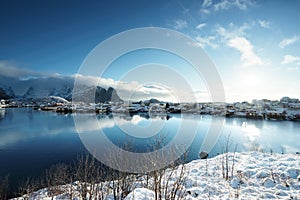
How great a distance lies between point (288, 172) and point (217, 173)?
6.02 ft

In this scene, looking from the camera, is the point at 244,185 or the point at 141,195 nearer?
the point at 141,195

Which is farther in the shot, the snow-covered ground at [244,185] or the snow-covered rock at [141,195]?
the snow-covered ground at [244,185]

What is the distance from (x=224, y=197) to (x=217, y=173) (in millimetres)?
1870

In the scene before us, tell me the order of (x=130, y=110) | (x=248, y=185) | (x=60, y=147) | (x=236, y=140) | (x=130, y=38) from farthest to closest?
Answer: (x=130, y=110) < (x=236, y=140) < (x=60, y=147) < (x=130, y=38) < (x=248, y=185)

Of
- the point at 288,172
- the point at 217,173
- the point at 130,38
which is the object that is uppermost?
the point at 130,38

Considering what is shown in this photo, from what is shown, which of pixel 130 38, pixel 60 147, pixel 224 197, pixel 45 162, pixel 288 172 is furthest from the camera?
pixel 60 147

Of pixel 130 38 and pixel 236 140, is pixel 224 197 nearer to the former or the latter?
pixel 130 38

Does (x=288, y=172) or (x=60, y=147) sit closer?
(x=288, y=172)

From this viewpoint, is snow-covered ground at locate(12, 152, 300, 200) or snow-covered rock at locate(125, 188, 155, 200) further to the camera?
snow-covered ground at locate(12, 152, 300, 200)

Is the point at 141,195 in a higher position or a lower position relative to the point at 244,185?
higher

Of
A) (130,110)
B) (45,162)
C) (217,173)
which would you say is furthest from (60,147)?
(130,110)

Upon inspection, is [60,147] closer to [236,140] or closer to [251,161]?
[251,161]

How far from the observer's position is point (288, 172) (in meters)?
4.72

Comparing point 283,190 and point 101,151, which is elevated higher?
point 283,190
